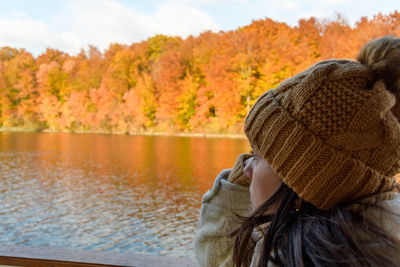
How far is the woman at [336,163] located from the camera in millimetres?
604

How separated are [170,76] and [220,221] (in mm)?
28942

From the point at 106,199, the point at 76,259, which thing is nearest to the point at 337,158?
the point at 76,259

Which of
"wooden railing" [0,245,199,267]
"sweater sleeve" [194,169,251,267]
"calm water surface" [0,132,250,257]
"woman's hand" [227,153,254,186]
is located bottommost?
"calm water surface" [0,132,250,257]

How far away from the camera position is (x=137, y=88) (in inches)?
1261

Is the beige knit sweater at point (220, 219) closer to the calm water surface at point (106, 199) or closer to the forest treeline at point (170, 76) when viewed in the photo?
the calm water surface at point (106, 199)

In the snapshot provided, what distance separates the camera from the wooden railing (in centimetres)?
114

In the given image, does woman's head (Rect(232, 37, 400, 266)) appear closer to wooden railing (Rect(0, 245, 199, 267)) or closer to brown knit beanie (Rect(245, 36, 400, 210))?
brown knit beanie (Rect(245, 36, 400, 210))

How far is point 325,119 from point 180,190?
903 cm

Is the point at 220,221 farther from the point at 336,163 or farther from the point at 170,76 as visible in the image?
the point at 170,76

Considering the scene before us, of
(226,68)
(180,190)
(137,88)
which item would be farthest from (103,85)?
(180,190)

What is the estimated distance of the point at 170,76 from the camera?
29.4m

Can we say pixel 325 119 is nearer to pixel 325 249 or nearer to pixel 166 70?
pixel 325 249

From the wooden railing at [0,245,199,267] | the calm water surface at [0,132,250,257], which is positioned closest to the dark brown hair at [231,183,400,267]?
the wooden railing at [0,245,199,267]

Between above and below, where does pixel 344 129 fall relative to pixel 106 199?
above
